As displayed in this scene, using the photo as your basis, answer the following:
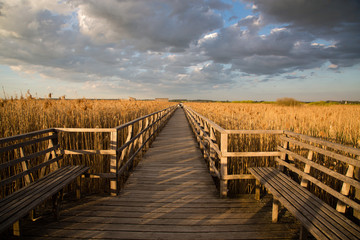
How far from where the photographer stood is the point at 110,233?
6.84ft

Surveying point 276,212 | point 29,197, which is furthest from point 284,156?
point 29,197

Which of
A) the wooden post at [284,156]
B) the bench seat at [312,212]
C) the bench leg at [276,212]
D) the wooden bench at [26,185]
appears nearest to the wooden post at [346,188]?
the bench seat at [312,212]

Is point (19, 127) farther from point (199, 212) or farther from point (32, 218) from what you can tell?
point (199, 212)

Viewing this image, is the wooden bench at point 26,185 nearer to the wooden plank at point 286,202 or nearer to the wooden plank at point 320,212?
the wooden plank at point 286,202

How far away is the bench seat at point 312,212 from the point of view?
1.56 meters

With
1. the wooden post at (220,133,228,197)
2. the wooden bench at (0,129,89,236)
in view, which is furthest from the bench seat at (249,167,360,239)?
the wooden bench at (0,129,89,236)

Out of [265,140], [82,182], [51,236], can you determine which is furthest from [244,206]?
[82,182]

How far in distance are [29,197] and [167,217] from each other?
1.59m

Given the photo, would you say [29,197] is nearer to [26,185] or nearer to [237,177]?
[26,185]

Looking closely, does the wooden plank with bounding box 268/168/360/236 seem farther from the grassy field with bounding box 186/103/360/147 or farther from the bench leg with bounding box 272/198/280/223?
the grassy field with bounding box 186/103/360/147

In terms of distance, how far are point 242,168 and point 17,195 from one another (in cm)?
325

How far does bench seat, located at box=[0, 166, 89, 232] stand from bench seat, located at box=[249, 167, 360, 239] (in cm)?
261

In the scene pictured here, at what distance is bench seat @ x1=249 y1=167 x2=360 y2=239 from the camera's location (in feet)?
5.12

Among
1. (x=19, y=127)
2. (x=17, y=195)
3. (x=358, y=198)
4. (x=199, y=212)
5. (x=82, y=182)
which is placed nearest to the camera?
(x=358, y=198)
